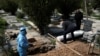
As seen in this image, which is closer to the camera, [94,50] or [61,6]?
[94,50]

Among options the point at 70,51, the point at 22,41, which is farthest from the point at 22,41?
the point at 70,51

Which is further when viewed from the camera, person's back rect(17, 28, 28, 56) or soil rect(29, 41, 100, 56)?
soil rect(29, 41, 100, 56)

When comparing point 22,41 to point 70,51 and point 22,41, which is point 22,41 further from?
point 70,51

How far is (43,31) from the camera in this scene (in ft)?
47.2

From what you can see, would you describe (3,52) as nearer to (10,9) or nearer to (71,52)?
(71,52)

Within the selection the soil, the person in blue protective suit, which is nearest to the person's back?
the person in blue protective suit

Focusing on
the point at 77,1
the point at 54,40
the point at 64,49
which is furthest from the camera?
the point at 77,1

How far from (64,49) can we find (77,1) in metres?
13.5

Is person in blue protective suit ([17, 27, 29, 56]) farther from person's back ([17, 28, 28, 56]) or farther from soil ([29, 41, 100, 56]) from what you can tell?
soil ([29, 41, 100, 56])

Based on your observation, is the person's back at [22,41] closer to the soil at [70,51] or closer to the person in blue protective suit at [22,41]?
the person in blue protective suit at [22,41]

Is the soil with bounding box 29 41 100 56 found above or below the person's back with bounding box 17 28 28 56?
below

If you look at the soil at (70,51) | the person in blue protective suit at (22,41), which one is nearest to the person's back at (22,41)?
the person in blue protective suit at (22,41)

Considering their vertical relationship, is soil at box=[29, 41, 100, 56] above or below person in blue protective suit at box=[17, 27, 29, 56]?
below

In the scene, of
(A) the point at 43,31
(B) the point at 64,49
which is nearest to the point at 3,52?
(B) the point at 64,49
